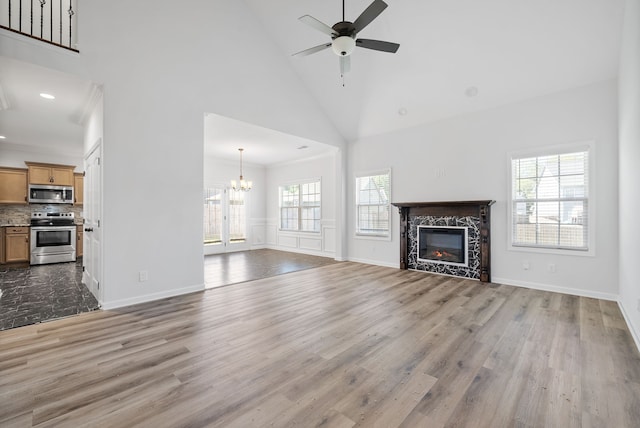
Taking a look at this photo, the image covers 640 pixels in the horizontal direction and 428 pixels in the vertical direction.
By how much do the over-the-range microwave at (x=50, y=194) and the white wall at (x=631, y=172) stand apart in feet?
33.6

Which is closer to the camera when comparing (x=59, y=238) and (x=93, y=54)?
(x=93, y=54)

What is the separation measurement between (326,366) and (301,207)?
691 cm

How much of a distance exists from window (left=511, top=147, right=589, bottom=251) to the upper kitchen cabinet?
9.94 metres

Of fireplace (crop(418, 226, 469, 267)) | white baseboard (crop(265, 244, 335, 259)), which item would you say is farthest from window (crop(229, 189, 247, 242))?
fireplace (crop(418, 226, 469, 267))

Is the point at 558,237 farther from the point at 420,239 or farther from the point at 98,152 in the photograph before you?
the point at 98,152

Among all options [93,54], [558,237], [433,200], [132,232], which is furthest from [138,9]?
[558,237]

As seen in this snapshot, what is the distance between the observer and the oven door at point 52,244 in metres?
6.47

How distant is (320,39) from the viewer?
487cm

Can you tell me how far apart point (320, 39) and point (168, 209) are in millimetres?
3743

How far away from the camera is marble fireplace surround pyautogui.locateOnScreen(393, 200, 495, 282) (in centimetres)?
489

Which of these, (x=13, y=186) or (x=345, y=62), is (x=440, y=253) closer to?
(x=345, y=62)

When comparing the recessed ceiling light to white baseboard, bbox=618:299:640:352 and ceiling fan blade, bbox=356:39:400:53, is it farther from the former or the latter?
white baseboard, bbox=618:299:640:352

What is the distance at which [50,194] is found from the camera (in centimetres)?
692

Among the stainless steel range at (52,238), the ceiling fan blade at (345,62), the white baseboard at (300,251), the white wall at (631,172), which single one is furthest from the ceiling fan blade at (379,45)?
the stainless steel range at (52,238)
